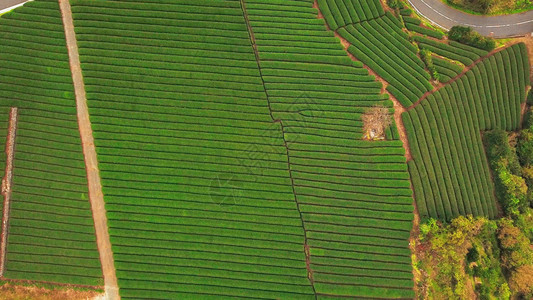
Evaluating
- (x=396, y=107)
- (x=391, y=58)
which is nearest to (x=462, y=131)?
(x=396, y=107)

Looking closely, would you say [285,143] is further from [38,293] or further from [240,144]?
[38,293]

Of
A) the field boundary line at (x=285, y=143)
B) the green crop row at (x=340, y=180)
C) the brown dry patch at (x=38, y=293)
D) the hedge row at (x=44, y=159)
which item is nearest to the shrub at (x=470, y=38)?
the green crop row at (x=340, y=180)

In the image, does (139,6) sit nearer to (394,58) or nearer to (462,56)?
(394,58)

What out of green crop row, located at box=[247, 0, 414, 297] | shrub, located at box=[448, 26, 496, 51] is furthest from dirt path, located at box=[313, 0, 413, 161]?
shrub, located at box=[448, 26, 496, 51]

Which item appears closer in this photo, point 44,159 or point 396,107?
point 44,159

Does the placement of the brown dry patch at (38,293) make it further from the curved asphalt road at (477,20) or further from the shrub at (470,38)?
the curved asphalt road at (477,20)

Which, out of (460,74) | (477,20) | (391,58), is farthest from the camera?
(477,20)

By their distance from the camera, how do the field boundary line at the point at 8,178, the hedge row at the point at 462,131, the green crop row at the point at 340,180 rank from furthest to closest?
the hedge row at the point at 462,131
the green crop row at the point at 340,180
the field boundary line at the point at 8,178
